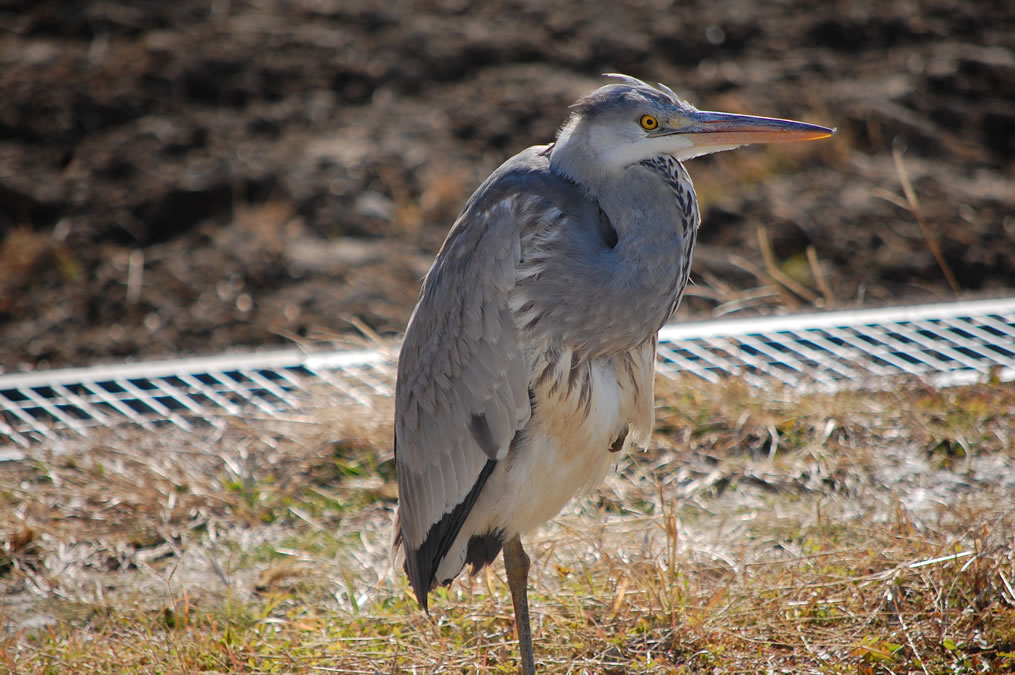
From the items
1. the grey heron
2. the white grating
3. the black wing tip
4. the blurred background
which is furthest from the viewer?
the blurred background

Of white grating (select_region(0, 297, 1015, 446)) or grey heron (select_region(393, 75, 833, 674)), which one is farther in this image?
white grating (select_region(0, 297, 1015, 446))

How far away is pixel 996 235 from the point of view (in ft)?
15.9

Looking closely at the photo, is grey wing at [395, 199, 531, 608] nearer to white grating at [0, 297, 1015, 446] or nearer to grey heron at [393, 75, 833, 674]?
grey heron at [393, 75, 833, 674]

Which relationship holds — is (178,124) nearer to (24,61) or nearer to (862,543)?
(24,61)

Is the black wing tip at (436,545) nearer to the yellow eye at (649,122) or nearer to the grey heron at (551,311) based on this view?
the grey heron at (551,311)

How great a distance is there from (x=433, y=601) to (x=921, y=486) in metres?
1.51

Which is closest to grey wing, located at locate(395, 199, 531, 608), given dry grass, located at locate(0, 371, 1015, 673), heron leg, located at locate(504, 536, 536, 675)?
heron leg, located at locate(504, 536, 536, 675)

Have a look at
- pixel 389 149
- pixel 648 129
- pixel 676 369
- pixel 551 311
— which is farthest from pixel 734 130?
pixel 389 149

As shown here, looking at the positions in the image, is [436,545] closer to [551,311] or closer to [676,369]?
[551,311]

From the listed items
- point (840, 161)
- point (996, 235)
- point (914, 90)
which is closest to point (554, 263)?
point (996, 235)

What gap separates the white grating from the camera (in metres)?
3.58

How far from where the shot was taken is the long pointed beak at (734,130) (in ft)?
7.39

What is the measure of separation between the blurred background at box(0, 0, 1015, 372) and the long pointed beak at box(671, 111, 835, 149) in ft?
5.89

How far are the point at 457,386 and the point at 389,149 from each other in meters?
3.54
